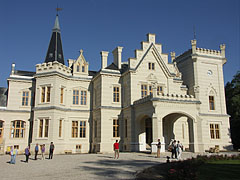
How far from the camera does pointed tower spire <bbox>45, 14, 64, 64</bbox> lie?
102 feet

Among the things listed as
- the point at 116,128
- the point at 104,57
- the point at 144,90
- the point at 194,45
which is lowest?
the point at 116,128

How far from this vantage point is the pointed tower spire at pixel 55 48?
31131 millimetres

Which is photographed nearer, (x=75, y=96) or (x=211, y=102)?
(x=75, y=96)

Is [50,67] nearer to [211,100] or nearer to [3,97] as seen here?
[3,97]

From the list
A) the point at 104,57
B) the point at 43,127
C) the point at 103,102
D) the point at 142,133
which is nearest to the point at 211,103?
the point at 142,133

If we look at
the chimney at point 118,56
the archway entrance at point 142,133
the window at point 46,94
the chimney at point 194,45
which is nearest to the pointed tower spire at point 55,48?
the window at point 46,94

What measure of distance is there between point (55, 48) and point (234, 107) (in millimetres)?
26392

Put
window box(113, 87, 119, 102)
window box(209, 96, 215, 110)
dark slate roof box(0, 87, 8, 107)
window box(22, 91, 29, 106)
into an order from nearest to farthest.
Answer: window box(113, 87, 119, 102)
dark slate roof box(0, 87, 8, 107)
window box(22, 91, 29, 106)
window box(209, 96, 215, 110)

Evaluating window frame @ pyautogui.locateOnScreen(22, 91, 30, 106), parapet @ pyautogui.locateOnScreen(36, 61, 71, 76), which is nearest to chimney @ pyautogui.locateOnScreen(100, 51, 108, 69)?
parapet @ pyautogui.locateOnScreen(36, 61, 71, 76)

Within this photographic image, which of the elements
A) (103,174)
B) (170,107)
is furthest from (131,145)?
(103,174)

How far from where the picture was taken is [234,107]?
117ft

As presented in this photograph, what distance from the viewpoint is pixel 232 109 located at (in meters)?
36.6

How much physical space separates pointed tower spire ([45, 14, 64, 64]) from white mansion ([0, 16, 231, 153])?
0.14m

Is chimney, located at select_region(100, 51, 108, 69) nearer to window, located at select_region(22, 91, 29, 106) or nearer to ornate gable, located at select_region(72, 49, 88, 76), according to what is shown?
ornate gable, located at select_region(72, 49, 88, 76)
